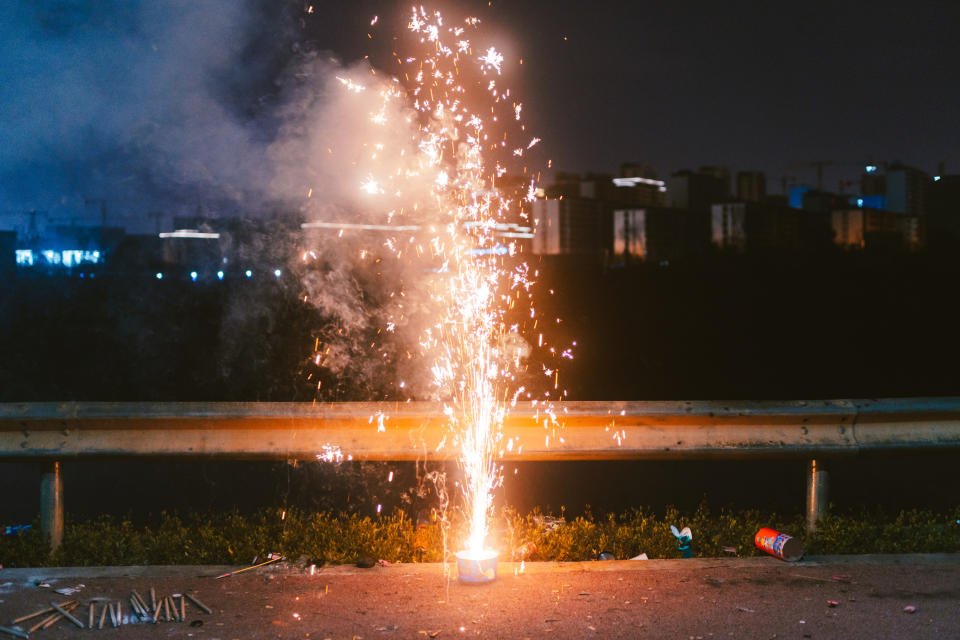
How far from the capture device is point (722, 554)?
17.6 ft

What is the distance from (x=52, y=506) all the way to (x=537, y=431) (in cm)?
299

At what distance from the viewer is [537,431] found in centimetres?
562

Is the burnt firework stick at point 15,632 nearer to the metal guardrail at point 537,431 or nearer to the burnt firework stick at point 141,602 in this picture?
the burnt firework stick at point 141,602

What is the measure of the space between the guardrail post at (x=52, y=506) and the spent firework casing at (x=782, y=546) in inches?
165

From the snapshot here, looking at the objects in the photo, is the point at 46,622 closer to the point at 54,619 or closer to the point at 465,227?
the point at 54,619

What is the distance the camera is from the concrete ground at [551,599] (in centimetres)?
405

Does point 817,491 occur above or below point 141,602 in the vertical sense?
above

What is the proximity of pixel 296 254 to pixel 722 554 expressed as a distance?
17.1 m

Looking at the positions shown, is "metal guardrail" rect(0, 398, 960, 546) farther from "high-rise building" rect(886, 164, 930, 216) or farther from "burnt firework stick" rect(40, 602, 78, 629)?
"high-rise building" rect(886, 164, 930, 216)

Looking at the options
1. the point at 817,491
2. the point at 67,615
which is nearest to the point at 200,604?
the point at 67,615

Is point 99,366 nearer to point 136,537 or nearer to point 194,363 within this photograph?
point 194,363

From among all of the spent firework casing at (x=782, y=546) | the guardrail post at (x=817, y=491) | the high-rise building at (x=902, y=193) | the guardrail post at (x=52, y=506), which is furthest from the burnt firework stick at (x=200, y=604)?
the high-rise building at (x=902, y=193)

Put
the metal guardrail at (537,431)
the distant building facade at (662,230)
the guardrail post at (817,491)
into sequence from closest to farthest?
the metal guardrail at (537,431) < the guardrail post at (817,491) < the distant building facade at (662,230)

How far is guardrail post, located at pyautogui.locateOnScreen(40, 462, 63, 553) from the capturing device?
17.5 feet
